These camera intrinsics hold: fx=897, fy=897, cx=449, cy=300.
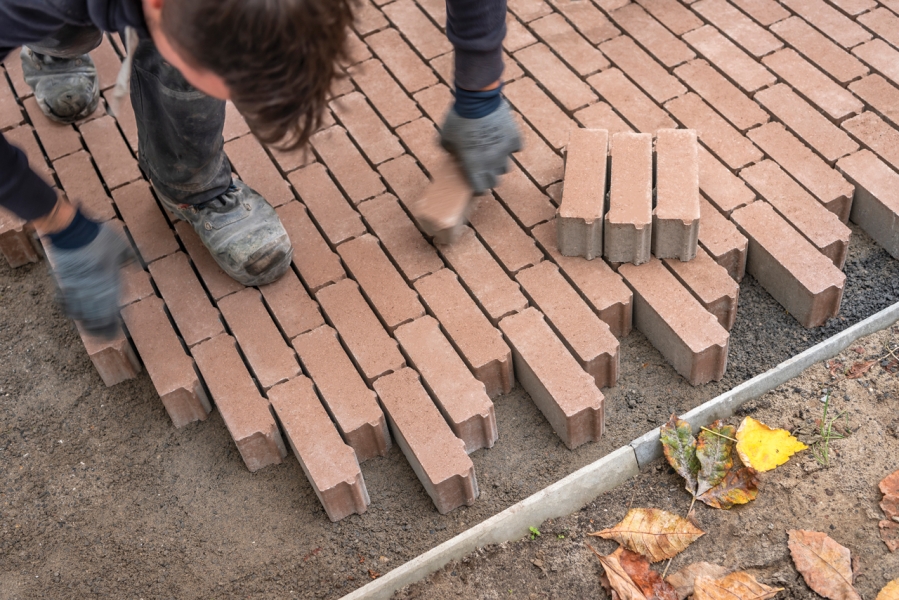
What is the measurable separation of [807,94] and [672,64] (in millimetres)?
517

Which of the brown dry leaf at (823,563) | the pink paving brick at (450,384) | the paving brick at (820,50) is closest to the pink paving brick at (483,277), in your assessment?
the pink paving brick at (450,384)

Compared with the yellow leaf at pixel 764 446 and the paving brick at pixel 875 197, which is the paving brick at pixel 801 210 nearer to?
the paving brick at pixel 875 197

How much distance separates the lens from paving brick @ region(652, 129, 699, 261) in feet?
9.16

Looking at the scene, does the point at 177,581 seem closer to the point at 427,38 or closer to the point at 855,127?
the point at 427,38

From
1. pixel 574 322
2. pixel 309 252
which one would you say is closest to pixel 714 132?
pixel 574 322

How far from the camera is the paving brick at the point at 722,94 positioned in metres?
3.29

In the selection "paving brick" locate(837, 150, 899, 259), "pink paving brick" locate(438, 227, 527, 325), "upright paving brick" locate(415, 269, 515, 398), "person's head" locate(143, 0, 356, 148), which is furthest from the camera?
"paving brick" locate(837, 150, 899, 259)

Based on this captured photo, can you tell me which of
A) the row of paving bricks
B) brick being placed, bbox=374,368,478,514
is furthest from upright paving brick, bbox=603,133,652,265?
brick being placed, bbox=374,368,478,514

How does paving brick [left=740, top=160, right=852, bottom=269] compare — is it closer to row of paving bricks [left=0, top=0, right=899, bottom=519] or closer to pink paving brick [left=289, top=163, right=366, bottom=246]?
row of paving bricks [left=0, top=0, right=899, bottom=519]

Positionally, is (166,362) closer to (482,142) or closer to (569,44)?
(482,142)

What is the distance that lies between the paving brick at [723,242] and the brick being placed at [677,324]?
18cm

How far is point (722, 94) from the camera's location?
3.38m

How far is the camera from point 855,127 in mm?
3199

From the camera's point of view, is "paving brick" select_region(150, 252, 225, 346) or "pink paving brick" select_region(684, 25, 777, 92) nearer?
"paving brick" select_region(150, 252, 225, 346)
